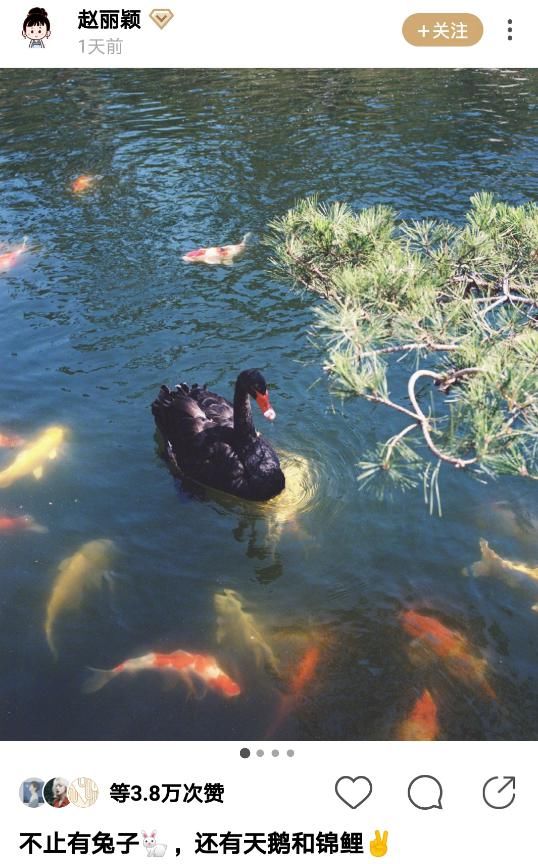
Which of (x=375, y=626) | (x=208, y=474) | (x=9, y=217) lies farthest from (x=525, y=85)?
(x=375, y=626)

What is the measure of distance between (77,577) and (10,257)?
27.5ft

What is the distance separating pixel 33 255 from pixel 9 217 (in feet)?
6.32

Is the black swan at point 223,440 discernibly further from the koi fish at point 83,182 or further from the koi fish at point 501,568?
the koi fish at point 83,182

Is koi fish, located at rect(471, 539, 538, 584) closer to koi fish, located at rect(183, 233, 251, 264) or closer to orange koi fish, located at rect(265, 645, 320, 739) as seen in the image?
orange koi fish, located at rect(265, 645, 320, 739)

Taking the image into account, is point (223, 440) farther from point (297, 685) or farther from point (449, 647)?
point (449, 647)

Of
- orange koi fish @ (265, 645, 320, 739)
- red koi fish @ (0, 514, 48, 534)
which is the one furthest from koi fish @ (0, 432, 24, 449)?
orange koi fish @ (265, 645, 320, 739)

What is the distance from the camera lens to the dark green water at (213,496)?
706 centimetres

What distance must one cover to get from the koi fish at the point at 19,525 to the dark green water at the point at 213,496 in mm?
102
